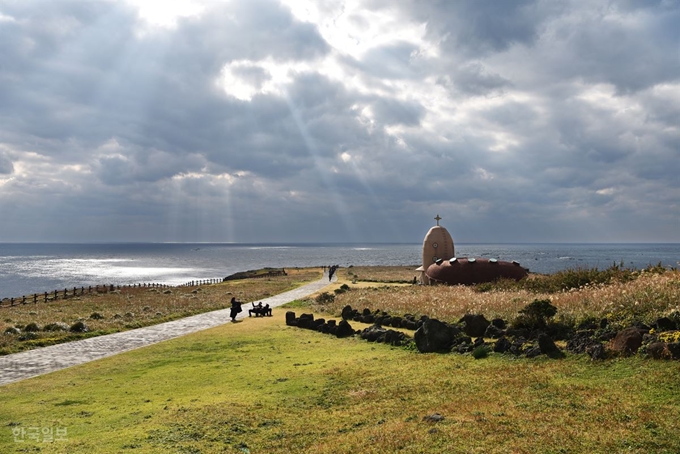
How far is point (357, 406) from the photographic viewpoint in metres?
11.2

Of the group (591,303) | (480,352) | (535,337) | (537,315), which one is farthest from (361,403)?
(591,303)

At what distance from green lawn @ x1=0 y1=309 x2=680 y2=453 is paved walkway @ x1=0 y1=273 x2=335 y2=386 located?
6.25 feet

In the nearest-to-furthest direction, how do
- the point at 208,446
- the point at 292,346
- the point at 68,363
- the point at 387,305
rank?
the point at 208,446, the point at 68,363, the point at 292,346, the point at 387,305

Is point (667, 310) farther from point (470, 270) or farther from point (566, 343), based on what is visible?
point (470, 270)

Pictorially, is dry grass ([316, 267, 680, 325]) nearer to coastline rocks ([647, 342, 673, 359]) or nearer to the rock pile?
the rock pile

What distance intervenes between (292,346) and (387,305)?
10.1m

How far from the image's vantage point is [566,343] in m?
14.9

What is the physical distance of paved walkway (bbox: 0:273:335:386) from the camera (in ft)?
55.6

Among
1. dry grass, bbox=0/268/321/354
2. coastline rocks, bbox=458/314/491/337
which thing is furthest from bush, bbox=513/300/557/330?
dry grass, bbox=0/268/321/354

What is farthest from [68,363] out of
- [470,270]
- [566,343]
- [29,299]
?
[29,299]

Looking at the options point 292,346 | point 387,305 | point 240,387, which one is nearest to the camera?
point 240,387

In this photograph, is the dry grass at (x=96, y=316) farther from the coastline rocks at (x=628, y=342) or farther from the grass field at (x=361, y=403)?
the coastline rocks at (x=628, y=342)

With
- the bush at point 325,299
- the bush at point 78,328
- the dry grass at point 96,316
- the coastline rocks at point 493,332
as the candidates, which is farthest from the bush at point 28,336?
the coastline rocks at point 493,332

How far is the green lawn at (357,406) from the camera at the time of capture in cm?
844
